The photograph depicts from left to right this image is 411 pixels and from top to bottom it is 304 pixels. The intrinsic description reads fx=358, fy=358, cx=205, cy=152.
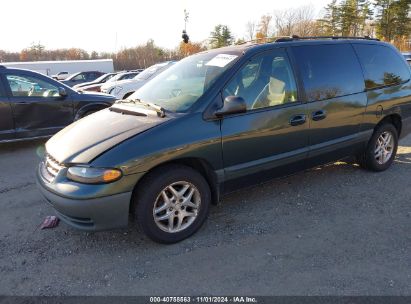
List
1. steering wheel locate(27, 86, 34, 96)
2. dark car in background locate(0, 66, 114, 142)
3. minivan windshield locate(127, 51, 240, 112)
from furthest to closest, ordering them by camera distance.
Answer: steering wheel locate(27, 86, 34, 96), dark car in background locate(0, 66, 114, 142), minivan windshield locate(127, 51, 240, 112)

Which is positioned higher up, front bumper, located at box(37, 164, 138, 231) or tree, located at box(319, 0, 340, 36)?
tree, located at box(319, 0, 340, 36)

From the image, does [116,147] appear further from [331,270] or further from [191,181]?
[331,270]

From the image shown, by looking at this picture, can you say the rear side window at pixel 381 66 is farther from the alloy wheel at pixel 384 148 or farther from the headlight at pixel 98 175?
the headlight at pixel 98 175

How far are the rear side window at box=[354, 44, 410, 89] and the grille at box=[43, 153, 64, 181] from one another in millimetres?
3754

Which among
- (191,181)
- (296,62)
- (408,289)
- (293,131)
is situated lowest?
(408,289)

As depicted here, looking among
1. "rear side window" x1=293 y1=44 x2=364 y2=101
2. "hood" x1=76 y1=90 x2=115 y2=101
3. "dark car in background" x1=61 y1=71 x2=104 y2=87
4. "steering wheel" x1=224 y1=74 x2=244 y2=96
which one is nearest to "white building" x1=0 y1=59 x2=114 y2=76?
"dark car in background" x1=61 y1=71 x2=104 y2=87

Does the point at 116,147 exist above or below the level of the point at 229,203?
above

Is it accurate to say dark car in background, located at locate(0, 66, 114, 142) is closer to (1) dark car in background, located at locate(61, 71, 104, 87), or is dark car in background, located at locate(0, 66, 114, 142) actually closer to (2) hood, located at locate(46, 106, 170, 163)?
(2) hood, located at locate(46, 106, 170, 163)

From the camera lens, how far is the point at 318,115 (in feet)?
13.2

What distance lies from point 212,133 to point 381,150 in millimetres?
2939

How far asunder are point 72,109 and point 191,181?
4.91 metres

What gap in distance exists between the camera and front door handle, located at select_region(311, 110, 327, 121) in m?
3.99

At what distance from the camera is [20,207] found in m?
4.24

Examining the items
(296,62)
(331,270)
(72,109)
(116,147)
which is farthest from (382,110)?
(72,109)
